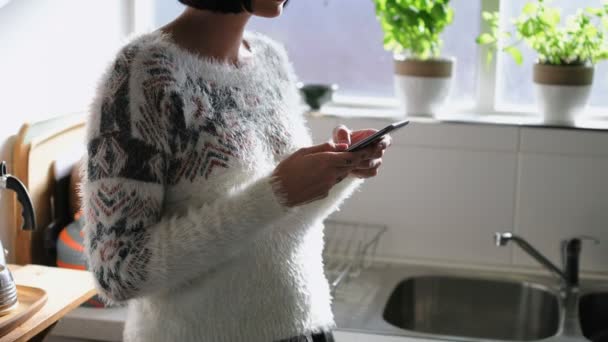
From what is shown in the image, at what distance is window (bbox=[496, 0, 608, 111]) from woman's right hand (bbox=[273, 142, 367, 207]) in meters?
1.25

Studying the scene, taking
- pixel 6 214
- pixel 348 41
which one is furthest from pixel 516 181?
pixel 6 214

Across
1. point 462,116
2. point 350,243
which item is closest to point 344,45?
point 462,116

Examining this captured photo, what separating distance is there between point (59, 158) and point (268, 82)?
0.75 metres

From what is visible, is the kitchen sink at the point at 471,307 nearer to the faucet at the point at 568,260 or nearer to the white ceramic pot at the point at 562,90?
the faucet at the point at 568,260

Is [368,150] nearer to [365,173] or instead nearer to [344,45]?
[365,173]

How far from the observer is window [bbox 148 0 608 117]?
2031 millimetres

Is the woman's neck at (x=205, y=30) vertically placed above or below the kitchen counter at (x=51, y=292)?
above

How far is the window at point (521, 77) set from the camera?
1988 mm

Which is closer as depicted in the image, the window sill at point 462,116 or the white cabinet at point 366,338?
the white cabinet at point 366,338

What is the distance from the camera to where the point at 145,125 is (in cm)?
85

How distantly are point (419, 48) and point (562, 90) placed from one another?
0.35 metres

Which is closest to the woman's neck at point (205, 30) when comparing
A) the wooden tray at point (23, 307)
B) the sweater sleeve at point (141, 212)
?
the sweater sleeve at point (141, 212)

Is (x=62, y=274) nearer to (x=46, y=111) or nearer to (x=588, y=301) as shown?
(x=46, y=111)

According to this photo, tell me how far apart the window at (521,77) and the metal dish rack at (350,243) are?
47 centimetres
